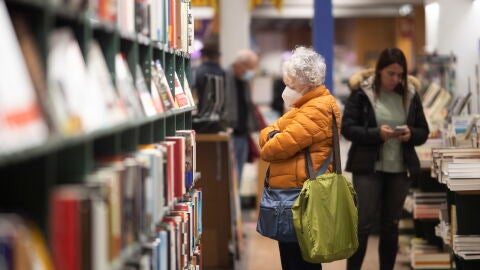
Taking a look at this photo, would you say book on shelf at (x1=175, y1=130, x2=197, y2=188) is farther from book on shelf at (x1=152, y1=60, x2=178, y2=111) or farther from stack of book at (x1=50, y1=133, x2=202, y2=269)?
book on shelf at (x1=152, y1=60, x2=178, y2=111)

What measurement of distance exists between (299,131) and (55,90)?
2493 millimetres

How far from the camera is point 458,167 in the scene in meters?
5.25

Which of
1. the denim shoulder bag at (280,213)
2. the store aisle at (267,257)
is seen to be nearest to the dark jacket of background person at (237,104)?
the store aisle at (267,257)

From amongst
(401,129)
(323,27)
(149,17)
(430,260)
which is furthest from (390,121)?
(149,17)

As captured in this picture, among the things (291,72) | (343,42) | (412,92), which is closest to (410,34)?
(343,42)

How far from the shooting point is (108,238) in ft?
8.21

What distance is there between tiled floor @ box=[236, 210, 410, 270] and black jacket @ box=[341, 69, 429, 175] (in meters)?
1.57

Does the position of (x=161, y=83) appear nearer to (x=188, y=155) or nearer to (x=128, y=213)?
(x=188, y=155)

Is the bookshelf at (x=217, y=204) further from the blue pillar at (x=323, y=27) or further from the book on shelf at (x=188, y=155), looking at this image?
the book on shelf at (x=188, y=155)

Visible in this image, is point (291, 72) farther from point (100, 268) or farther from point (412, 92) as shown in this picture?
point (100, 268)

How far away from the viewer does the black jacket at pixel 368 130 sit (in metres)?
5.58

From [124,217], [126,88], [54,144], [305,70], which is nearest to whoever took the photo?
[54,144]

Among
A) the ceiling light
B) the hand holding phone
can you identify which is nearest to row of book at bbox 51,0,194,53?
the hand holding phone

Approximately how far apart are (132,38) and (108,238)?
2.98 feet
